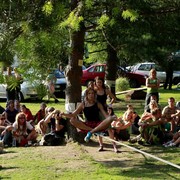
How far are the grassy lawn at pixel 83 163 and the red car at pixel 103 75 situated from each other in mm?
17246

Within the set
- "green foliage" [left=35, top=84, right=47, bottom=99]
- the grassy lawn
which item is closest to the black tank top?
the grassy lawn

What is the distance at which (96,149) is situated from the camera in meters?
11.1

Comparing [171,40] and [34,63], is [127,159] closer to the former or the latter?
[34,63]

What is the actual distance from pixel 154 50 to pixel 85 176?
Answer: 897cm

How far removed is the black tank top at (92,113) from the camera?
1024cm

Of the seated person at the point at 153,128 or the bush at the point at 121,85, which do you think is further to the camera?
the bush at the point at 121,85

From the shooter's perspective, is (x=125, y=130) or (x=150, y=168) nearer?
(x=150, y=168)

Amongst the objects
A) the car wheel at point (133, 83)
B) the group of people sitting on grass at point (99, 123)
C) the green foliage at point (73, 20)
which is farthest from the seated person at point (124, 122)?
the car wheel at point (133, 83)

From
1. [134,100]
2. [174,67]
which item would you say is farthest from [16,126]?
[174,67]

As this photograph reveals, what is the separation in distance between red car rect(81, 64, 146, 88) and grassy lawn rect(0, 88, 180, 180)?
1725 centimetres

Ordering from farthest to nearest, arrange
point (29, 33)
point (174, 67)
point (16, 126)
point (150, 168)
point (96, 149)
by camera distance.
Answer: point (174, 67) → point (16, 126) → point (96, 149) → point (150, 168) → point (29, 33)

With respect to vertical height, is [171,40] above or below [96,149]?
above

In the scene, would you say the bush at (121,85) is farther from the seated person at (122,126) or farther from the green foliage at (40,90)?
the green foliage at (40,90)

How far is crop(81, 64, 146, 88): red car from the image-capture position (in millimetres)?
28984
